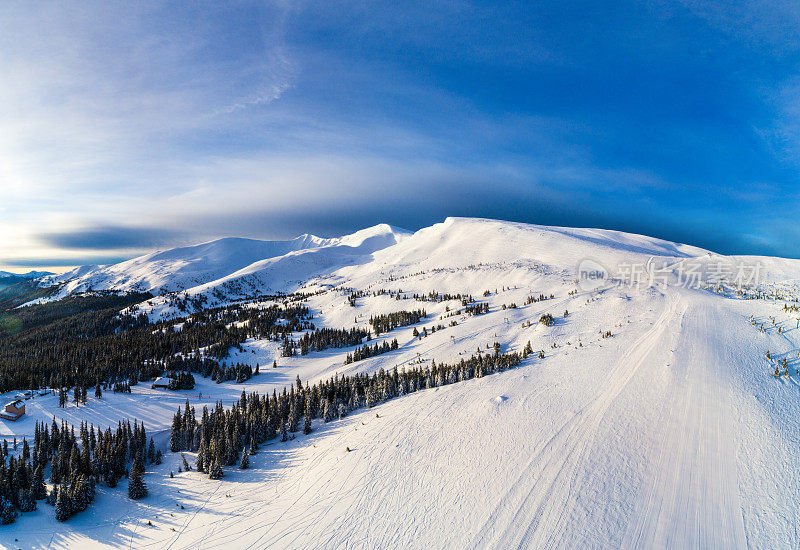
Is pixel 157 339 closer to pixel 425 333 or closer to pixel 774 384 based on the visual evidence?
pixel 425 333

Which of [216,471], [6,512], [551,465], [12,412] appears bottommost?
[12,412]

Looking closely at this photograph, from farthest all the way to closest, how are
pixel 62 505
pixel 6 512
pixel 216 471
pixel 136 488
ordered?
pixel 216 471, pixel 136 488, pixel 62 505, pixel 6 512

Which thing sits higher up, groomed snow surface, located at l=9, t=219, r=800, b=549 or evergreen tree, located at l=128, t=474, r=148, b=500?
groomed snow surface, located at l=9, t=219, r=800, b=549

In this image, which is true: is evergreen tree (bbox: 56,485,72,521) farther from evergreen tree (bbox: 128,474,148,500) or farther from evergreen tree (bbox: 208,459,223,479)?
evergreen tree (bbox: 208,459,223,479)

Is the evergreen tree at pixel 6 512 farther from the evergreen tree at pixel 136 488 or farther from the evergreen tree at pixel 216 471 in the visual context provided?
the evergreen tree at pixel 216 471

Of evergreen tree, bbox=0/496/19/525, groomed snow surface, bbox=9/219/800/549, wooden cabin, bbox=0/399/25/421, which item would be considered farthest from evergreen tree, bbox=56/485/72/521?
wooden cabin, bbox=0/399/25/421

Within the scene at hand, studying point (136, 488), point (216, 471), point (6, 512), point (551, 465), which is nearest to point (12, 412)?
point (6, 512)

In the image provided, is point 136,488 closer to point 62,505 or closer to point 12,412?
point 62,505

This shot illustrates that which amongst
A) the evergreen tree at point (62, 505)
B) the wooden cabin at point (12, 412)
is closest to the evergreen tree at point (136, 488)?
the evergreen tree at point (62, 505)

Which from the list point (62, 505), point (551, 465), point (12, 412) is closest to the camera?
point (551, 465)

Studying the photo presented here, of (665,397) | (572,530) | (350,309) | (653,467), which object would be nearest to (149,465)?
(572,530)

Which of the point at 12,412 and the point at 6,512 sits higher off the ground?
the point at 6,512
